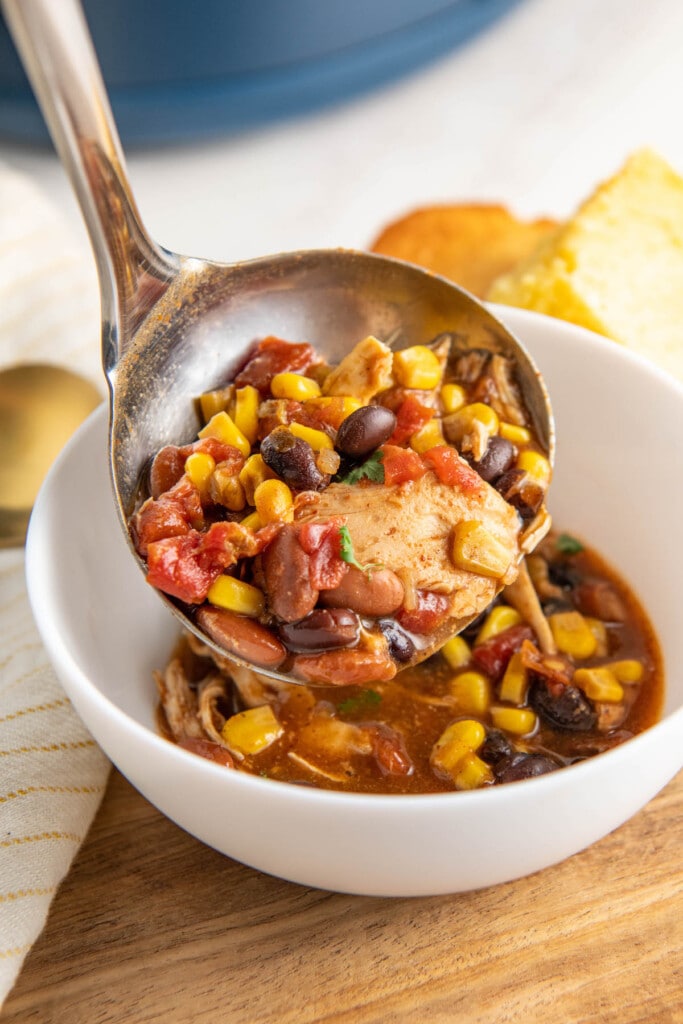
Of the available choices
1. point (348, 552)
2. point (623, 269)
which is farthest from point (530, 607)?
point (623, 269)

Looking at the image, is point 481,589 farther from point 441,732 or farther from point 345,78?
point 345,78

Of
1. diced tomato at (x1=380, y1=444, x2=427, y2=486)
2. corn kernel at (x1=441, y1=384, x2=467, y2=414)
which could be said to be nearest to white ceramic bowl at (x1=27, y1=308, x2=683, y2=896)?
corn kernel at (x1=441, y1=384, x2=467, y2=414)

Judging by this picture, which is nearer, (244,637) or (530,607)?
(244,637)

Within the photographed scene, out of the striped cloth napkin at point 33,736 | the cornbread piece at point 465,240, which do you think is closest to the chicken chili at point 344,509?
the striped cloth napkin at point 33,736

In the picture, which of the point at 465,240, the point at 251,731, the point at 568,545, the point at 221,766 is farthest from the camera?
the point at 465,240

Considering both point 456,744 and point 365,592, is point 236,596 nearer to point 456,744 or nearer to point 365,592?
point 365,592

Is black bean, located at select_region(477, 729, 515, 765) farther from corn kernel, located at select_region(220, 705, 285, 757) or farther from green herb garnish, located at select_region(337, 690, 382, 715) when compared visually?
corn kernel, located at select_region(220, 705, 285, 757)
